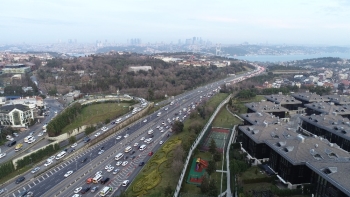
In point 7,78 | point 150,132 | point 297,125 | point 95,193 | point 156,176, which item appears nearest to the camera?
point 95,193

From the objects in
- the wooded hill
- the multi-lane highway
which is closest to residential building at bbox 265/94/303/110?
the multi-lane highway

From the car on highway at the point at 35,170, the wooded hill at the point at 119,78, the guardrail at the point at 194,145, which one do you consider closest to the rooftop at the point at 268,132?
the guardrail at the point at 194,145

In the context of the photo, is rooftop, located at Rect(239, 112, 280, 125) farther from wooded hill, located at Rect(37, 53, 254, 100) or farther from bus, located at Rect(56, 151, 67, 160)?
wooded hill, located at Rect(37, 53, 254, 100)

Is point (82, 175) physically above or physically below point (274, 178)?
below

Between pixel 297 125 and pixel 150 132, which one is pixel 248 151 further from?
pixel 150 132

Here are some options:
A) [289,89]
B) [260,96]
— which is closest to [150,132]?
[260,96]

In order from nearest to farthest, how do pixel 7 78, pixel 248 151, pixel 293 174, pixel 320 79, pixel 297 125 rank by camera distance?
pixel 293 174 → pixel 248 151 → pixel 297 125 → pixel 7 78 → pixel 320 79

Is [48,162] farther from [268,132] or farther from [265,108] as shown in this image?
[265,108]
